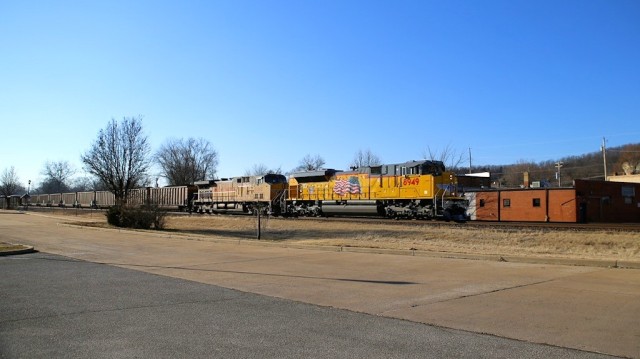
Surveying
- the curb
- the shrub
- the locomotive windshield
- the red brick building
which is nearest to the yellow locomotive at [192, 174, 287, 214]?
the shrub

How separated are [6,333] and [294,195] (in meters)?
32.3

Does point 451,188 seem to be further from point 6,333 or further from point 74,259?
point 6,333

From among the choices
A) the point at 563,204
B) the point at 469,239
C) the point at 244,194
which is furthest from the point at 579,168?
the point at 469,239

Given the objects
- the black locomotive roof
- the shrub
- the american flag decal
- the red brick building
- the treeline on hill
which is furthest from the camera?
the treeline on hill

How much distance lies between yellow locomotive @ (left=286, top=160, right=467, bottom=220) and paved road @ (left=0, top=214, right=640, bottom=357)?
1462 cm

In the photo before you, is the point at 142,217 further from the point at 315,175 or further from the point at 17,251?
the point at 315,175

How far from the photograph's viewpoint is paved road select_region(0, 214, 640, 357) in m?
6.04

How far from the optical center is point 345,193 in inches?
1320

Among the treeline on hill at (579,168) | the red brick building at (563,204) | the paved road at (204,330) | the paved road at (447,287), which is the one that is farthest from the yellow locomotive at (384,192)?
the treeline on hill at (579,168)

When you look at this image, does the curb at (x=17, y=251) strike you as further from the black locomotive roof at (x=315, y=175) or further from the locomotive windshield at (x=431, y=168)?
the black locomotive roof at (x=315, y=175)

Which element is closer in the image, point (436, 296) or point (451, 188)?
point (436, 296)

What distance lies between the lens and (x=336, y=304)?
24.7 feet

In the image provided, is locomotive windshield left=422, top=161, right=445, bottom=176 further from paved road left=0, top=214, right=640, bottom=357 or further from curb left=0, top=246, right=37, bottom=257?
curb left=0, top=246, right=37, bottom=257

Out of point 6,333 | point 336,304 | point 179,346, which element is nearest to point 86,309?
point 6,333
